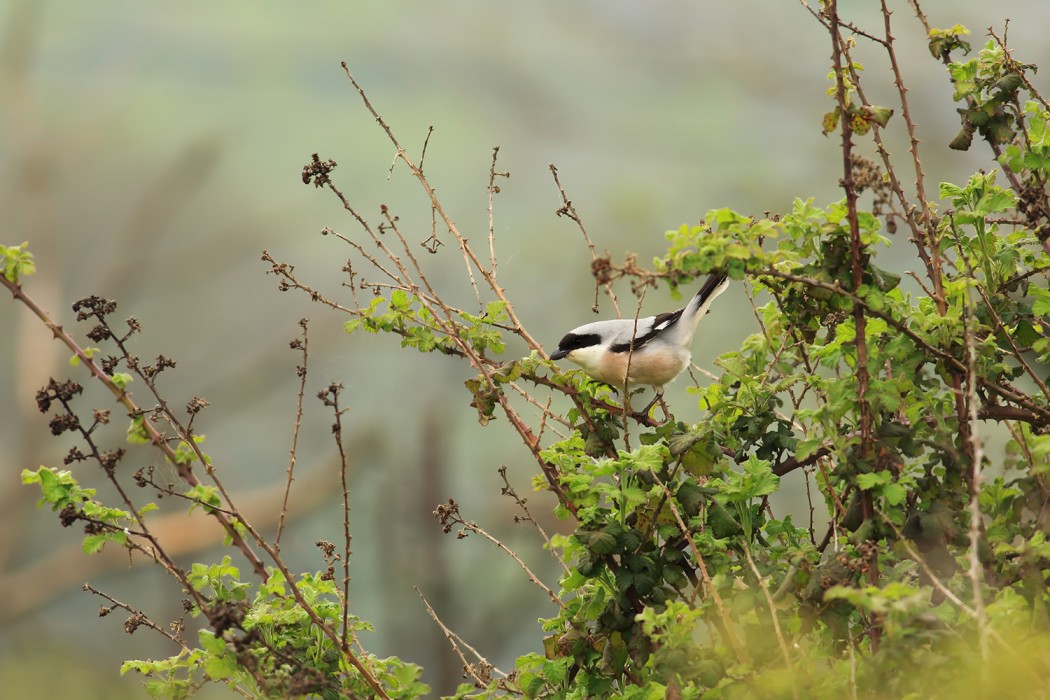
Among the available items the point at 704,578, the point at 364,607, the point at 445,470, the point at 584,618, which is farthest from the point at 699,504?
the point at 364,607

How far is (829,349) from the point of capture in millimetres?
1521

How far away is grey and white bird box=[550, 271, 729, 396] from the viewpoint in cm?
282

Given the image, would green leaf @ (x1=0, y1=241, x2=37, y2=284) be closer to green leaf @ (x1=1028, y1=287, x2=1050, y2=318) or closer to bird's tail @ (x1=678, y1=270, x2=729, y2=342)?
green leaf @ (x1=1028, y1=287, x2=1050, y2=318)

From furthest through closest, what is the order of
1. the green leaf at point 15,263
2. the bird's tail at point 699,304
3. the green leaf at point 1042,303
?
the bird's tail at point 699,304 < the green leaf at point 1042,303 < the green leaf at point 15,263

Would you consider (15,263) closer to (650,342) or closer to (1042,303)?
(1042,303)

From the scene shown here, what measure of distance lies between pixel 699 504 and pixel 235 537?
690mm

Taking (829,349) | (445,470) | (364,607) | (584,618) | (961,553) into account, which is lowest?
(961,553)

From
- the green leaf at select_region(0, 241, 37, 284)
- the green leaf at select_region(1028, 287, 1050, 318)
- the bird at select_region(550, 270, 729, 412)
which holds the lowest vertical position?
the green leaf at select_region(1028, 287, 1050, 318)

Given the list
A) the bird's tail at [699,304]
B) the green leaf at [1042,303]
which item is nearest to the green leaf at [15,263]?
the green leaf at [1042,303]

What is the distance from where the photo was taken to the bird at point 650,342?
282 cm

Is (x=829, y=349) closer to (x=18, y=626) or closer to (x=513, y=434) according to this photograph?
(x=513, y=434)

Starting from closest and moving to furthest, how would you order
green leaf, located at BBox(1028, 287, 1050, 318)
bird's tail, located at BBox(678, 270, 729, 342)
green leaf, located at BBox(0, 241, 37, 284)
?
1. green leaf, located at BBox(0, 241, 37, 284)
2. green leaf, located at BBox(1028, 287, 1050, 318)
3. bird's tail, located at BBox(678, 270, 729, 342)

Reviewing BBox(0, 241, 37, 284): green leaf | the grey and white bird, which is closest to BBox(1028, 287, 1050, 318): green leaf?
the grey and white bird

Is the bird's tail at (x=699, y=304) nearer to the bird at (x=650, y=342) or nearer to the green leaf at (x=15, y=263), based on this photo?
the bird at (x=650, y=342)
